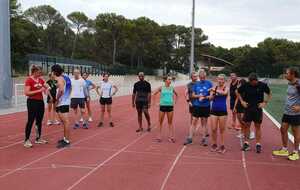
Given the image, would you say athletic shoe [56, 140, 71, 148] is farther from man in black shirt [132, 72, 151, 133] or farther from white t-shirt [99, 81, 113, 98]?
white t-shirt [99, 81, 113, 98]

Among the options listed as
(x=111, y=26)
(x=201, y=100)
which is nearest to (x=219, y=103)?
→ (x=201, y=100)

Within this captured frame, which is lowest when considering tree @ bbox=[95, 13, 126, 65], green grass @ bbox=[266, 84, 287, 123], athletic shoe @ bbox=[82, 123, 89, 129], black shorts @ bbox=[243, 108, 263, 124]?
green grass @ bbox=[266, 84, 287, 123]

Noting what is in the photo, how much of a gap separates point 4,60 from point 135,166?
14.3 m

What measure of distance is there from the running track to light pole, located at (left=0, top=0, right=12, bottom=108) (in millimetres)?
8653

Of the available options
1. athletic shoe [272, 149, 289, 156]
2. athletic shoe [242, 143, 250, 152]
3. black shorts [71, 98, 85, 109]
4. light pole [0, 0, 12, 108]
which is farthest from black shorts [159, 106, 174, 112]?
light pole [0, 0, 12, 108]

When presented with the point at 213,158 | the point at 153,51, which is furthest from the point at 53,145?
the point at 153,51

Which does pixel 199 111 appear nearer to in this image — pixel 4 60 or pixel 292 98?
pixel 292 98

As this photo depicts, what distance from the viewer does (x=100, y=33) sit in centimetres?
7462

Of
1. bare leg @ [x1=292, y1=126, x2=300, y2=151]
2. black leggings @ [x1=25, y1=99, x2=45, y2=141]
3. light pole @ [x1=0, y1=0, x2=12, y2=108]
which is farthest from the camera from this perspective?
light pole @ [x1=0, y1=0, x2=12, y2=108]

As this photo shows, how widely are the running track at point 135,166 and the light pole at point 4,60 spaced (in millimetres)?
8653

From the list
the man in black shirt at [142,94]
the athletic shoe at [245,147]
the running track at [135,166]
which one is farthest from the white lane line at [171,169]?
the man in black shirt at [142,94]

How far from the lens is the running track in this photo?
785 cm

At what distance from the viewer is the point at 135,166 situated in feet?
30.3

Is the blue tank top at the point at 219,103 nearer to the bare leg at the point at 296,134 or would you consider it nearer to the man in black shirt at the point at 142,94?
the bare leg at the point at 296,134
